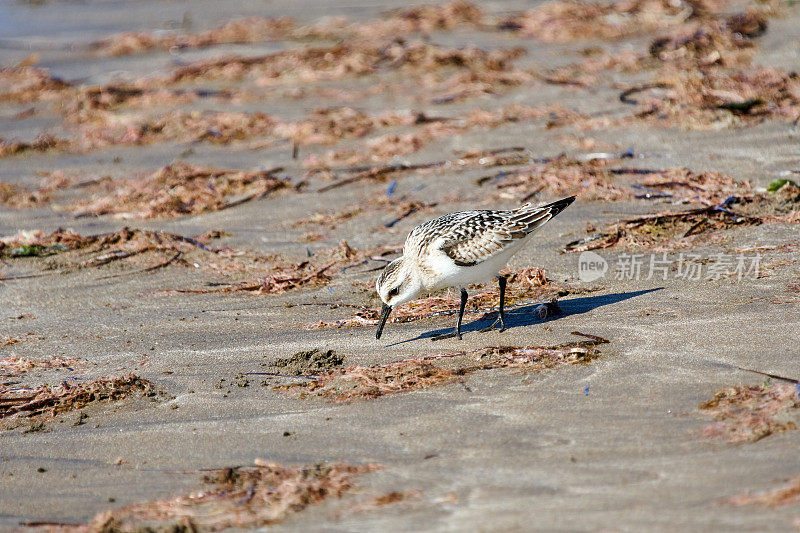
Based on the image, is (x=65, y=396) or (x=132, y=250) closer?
(x=65, y=396)

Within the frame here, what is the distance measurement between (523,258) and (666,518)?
13.2 ft

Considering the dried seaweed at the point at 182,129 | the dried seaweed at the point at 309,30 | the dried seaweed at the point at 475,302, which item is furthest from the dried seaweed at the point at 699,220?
the dried seaweed at the point at 309,30

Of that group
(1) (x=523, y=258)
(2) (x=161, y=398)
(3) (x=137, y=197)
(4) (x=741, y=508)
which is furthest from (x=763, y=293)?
(3) (x=137, y=197)

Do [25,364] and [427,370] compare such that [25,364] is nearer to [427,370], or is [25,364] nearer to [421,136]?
[427,370]

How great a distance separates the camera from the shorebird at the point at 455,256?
20.3 feet

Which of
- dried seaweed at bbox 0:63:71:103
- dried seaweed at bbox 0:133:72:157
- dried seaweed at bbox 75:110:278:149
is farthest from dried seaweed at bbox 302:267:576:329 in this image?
dried seaweed at bbox 0:63:71:103

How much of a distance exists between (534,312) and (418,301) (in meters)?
1.13

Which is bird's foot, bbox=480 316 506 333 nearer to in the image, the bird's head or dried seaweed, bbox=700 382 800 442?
the bird's head

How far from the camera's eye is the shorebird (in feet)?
20.3

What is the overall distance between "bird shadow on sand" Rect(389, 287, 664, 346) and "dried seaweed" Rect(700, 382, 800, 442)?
1.72 meters

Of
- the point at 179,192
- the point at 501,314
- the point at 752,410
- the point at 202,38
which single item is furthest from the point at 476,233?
the point at 202,38

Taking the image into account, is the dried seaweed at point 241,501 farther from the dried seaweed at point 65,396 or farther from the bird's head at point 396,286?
the bird's head at point 396,286

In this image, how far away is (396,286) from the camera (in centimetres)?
622

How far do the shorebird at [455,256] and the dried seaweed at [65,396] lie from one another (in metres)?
1.69
